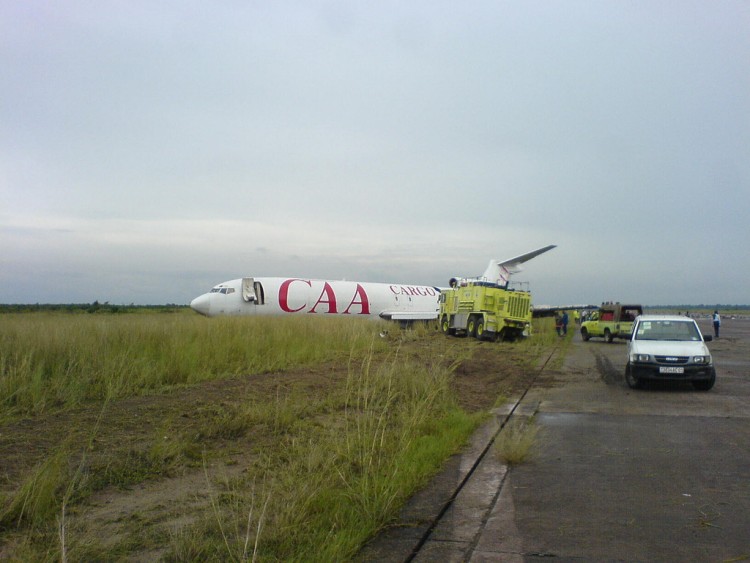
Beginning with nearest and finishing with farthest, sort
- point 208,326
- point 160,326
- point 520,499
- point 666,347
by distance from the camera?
point 520,499 < point 666,347 < point 160,326 < point 208,326

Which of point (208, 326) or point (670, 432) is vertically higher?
point (208, 326)

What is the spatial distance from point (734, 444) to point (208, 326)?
41.1ft

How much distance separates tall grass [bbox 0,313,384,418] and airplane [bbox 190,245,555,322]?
1406 cm

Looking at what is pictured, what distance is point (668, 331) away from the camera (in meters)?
15.6

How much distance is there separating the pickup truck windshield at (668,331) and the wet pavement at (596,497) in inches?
170

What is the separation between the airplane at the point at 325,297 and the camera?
3331cm

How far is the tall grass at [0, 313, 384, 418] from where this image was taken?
10.0 meters

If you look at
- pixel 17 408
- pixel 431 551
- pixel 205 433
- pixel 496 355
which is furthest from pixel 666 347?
pixel 17 408

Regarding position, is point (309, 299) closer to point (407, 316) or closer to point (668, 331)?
point (407, 316)

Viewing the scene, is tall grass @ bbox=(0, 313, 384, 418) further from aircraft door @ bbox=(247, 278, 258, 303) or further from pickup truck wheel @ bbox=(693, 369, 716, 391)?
aircraft door @ bbox=(247, 278, 258, 303)

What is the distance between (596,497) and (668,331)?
34.4ft

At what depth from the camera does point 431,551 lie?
4.89 metres

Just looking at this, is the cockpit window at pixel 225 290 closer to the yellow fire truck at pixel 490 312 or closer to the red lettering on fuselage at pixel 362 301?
the red lettering on fuselage at pixel 362 301

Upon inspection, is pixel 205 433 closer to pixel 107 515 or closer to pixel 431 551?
pixel 107 515
